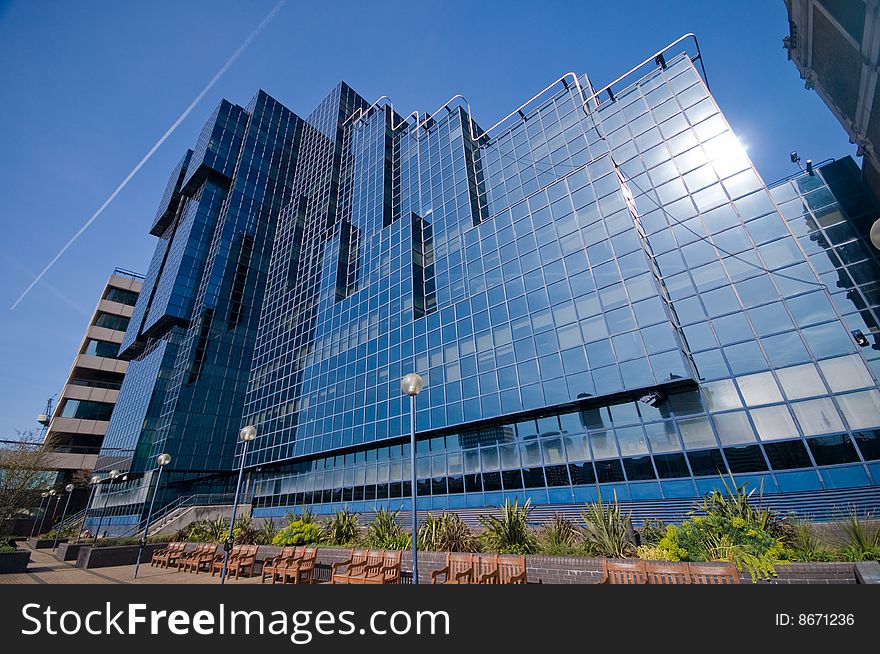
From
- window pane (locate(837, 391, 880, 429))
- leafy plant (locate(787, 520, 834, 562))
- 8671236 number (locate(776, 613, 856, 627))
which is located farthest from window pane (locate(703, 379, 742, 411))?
8671236 number (locate(776, 613, 856, 627))

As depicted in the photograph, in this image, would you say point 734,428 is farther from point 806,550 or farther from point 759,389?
point 806,550

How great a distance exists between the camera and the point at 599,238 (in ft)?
76.7

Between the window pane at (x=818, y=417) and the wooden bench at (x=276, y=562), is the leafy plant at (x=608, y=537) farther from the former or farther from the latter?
the window pane at (x=818, y=417)

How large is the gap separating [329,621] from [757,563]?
319 inches

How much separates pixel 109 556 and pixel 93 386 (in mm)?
55706

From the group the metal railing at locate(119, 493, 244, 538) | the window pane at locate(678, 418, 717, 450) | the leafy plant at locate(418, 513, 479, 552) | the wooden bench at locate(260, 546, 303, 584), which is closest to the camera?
the wooden bench at locate(260, 546, 303, 584)

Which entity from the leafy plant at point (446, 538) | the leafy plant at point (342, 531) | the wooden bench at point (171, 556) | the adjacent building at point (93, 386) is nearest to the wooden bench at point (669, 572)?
the leafy plant at point (446, 538)

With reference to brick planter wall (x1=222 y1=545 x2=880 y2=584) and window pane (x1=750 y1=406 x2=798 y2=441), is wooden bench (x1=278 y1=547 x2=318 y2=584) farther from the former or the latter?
window pane (x1=750 y1=406 x2=798 y2=441)

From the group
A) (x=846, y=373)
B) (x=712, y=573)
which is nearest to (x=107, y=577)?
(x=712, y=573)

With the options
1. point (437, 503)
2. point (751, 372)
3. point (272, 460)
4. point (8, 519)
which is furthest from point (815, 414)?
point (8, 519)

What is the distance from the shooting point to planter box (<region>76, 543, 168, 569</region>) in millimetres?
21575

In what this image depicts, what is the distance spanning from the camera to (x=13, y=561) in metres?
18.0

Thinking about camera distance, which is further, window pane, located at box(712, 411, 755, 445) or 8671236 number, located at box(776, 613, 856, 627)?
window pane, located at box(712, 411, 755, 445)

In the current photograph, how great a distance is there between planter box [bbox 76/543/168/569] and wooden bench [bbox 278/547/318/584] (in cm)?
1685
